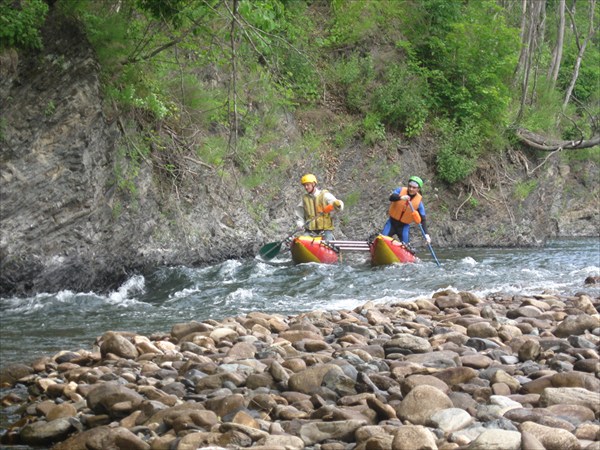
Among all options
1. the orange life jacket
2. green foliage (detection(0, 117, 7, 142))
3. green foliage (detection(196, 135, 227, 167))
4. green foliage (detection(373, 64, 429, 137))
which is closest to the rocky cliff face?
green foliage (detection(0, 117, 7, 142))

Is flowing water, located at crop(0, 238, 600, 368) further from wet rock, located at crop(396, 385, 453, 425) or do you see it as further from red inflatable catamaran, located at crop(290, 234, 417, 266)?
wet rock, located at crop(396, 385, 453, 425)

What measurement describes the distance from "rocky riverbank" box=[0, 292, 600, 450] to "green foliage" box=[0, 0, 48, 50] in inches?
191

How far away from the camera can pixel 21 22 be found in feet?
32.7

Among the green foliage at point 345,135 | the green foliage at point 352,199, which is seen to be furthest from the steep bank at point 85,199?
the green foliage at point 345,135

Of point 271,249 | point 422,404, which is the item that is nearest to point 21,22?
point 271,249

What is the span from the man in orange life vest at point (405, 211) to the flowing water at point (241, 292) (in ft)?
2.82

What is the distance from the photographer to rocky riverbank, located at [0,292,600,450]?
4.22m

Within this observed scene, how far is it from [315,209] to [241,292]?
447 centimetres

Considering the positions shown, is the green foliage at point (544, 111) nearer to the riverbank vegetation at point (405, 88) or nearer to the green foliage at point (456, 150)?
the riverbank vegetation at point (405, 88)

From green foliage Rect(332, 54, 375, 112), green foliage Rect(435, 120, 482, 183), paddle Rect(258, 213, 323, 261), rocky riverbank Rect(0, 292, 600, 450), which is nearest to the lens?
rocky riverbank Rect(0, 292, 600, 450)

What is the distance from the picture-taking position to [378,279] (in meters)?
12.5

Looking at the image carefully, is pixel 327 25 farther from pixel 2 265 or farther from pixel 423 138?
pixel 2 265

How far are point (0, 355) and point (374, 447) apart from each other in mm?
4332

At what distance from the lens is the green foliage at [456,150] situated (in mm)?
21391
